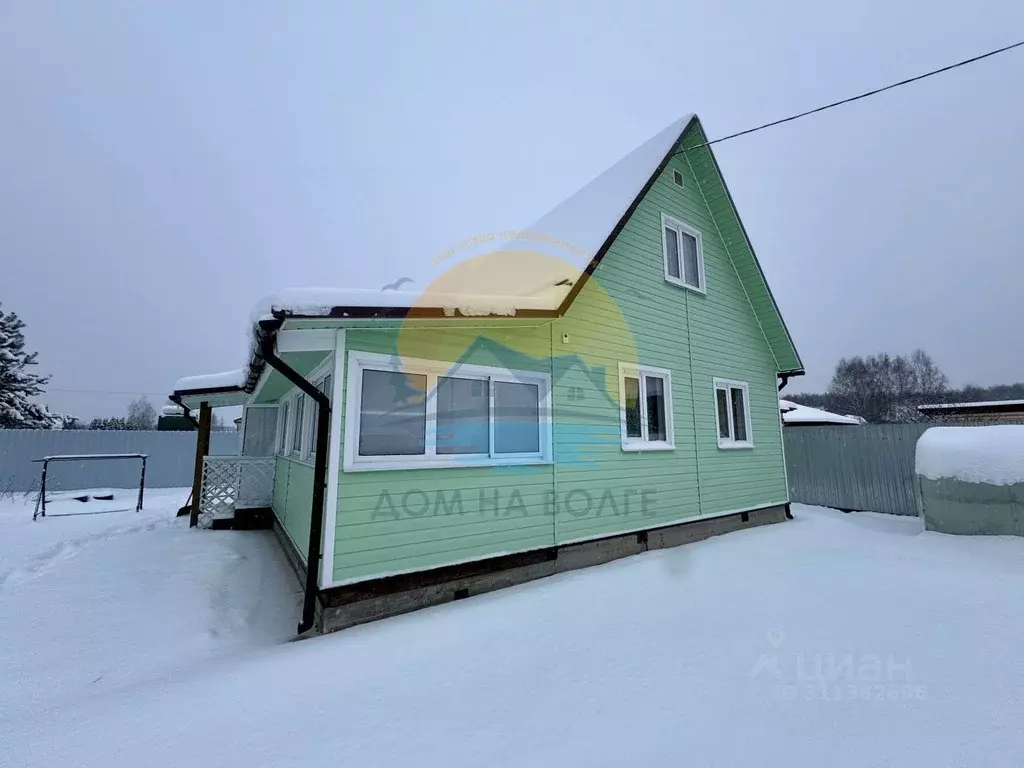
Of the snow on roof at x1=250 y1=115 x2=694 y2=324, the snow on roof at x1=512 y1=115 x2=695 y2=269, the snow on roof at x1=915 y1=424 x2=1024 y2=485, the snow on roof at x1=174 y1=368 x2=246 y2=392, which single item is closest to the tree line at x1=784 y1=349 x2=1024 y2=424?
the snow on roof at x1=915 y1=424 x2=1024 y2=485

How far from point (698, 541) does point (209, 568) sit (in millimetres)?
7589

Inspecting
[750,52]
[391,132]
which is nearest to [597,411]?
[750,52]

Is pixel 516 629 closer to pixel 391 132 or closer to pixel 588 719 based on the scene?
pixel 588 719

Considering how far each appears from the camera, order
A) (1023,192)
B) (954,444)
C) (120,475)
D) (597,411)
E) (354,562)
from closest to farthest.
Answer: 1. (354,562)
2. (597,411)
3. (954,444)
4. (120,475)
5. (1023,192)

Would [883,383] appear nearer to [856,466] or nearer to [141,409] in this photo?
[856,466]

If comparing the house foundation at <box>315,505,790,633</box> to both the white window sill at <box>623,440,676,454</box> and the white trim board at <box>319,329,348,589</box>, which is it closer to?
the white trim board at <box>319,329,348,589</box>

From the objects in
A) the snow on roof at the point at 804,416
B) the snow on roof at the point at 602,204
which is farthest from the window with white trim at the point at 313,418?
the snow on roof at the point at 804,416

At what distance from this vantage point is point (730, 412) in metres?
9.21

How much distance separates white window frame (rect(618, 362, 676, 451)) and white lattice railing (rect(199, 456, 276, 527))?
292 inches

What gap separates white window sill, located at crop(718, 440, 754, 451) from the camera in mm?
8660

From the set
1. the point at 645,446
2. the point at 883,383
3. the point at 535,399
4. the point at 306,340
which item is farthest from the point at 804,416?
the point at 883,383

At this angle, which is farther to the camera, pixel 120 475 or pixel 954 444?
pixel 120 475

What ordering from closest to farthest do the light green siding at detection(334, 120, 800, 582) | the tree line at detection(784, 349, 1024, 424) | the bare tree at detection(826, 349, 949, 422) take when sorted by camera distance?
1. the light green siding at detection(334, 120, 800, 582)
2. the tree line at detection(784, 349, 1024, 424)
3. the bare tree at detection(826, 349, 949, 422)

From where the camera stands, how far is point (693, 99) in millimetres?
42594
